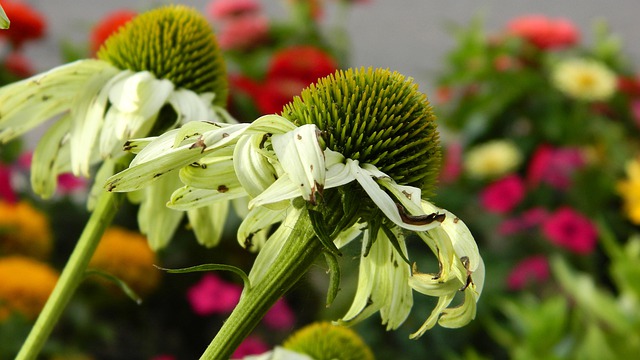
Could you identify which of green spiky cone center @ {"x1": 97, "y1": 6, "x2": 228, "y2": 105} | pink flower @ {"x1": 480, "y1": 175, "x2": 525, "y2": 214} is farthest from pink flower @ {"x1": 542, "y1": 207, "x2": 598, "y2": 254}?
green spiky cone center @ {"x1": 97, "y1": 6, "x2": 228, "y2": 105}

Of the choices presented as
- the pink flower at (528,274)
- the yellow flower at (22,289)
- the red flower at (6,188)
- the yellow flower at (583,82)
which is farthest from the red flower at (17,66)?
the yellow flower at (583,82)

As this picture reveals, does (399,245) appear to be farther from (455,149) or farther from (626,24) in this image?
(626,24)

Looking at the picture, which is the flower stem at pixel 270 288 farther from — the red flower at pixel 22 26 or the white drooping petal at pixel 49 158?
the red flower at pixel 22 26

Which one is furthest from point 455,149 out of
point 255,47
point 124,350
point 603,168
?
point 124,350

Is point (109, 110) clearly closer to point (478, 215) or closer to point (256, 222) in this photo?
point (256, 222)

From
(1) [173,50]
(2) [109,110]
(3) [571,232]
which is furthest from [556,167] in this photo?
(2) [109,110]

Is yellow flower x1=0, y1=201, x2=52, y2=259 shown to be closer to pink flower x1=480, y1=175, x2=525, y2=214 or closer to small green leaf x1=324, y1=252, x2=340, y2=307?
pink flower x1=480, y1=175, x2=525, y2=214

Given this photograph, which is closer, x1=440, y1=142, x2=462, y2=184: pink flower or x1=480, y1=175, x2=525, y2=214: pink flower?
x1=480, y1=175, x2=525, y2=214: pink flower
